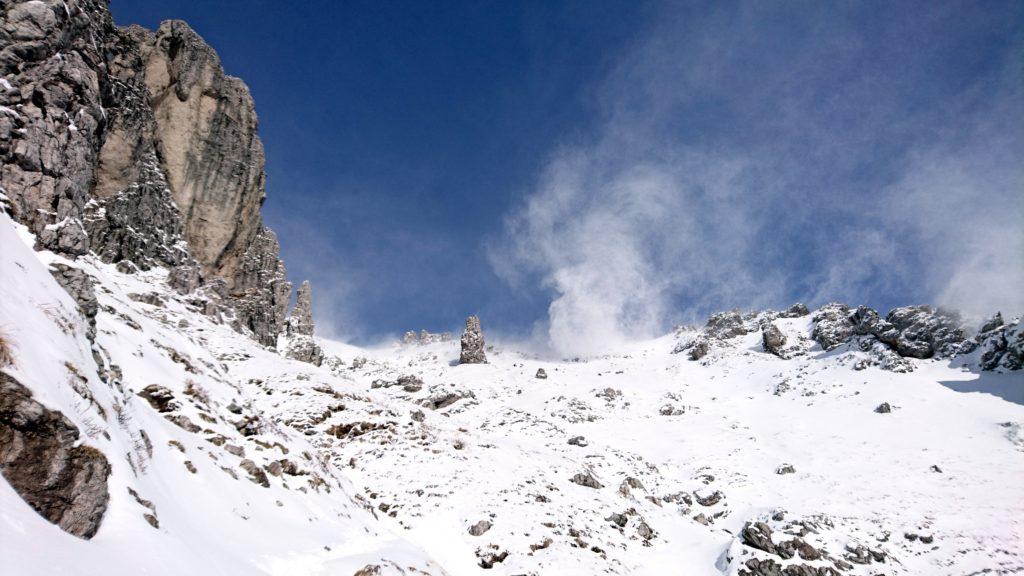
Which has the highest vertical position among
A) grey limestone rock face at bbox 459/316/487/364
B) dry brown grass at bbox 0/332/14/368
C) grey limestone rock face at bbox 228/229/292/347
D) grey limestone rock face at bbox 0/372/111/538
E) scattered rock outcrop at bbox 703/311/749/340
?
scattered rock outcrop at bbox 703/311/749/340

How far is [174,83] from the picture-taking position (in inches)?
2195

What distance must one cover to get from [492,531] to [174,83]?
216 ft

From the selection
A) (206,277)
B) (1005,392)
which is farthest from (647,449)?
(206,277)

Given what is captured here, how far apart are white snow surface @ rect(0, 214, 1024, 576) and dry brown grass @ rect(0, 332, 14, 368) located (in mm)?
152

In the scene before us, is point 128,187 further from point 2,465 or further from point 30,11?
point 2,465

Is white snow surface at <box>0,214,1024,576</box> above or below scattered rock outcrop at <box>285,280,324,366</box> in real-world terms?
below

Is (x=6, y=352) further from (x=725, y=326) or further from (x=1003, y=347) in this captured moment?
(x=725, y=326)

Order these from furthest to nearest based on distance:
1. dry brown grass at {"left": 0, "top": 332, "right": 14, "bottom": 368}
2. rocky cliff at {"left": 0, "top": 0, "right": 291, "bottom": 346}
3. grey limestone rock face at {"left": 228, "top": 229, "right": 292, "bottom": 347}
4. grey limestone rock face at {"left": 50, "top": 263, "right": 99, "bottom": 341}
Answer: grey limestone rock face at {"left": 228, "top": 229, "right": 292, "bottom": 347}
rocky cliff at {"left": 0, "top": 0, "right": 291, "bottom": 346}
grey limestone rock face at {"left": 50, "top": 263, "right": 99, "bottom": 341}
dry brown grass at {"left": 0, "top": 332, "right": 14, "bottom": 368}

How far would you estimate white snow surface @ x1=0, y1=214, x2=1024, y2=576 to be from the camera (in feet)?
22.2

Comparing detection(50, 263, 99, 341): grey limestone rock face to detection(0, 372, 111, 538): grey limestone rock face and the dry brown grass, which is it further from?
detection(0, 372, 111, 538): grey limestone rock face

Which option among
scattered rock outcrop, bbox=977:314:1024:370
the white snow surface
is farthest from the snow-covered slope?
scattered rock outcrop, bbox=977:314:1024:370

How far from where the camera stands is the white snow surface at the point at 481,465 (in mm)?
6781

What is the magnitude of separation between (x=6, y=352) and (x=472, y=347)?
260 ft

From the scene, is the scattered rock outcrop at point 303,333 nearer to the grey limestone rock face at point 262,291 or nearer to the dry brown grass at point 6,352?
the grey limestone rock face at point 262,291
